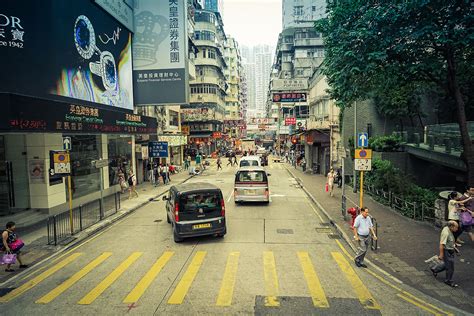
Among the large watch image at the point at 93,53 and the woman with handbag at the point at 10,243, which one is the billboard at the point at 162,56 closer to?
the large watch image at the point at 93,53

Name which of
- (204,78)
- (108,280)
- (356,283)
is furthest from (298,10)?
(108,280)

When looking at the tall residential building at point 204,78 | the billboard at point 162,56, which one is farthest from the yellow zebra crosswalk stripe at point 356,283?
the tall residential building at point 204,78

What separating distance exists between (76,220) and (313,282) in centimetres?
1116

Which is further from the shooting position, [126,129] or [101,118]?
[126,129]

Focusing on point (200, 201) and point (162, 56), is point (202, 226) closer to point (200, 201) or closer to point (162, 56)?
point (200, 201)

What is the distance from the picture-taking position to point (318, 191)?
23.9 metres

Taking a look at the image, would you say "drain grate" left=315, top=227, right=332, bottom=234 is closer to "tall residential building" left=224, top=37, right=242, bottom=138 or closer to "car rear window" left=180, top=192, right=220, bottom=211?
"car rear window" left=180, top=192, right=220, bottom=211

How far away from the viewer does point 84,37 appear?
19.5 m

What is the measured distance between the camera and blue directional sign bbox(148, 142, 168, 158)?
29.5m

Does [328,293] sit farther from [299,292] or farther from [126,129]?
[126,129]

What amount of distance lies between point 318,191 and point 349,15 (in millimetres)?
12940

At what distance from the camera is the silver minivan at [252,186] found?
18516 millimetres

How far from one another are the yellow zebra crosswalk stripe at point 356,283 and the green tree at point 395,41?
7.06 metres

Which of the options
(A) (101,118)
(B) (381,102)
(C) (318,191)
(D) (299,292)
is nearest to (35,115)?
(A) (101,118)
